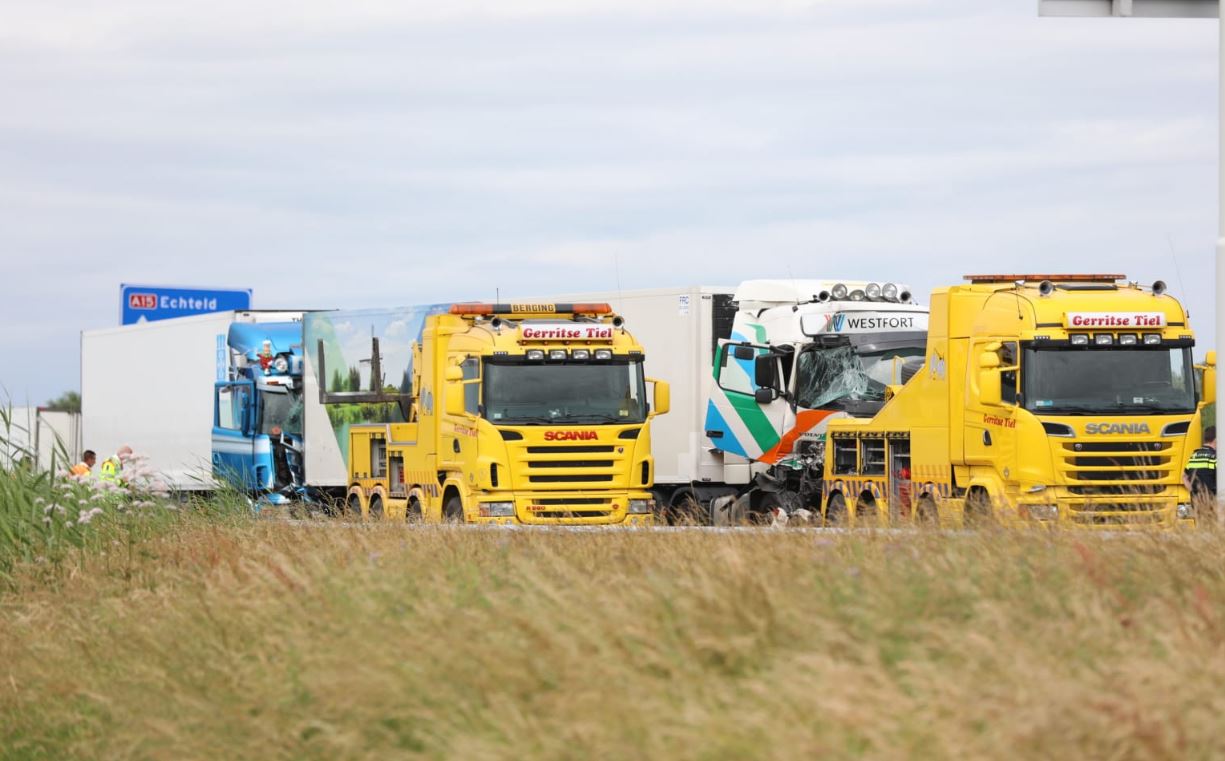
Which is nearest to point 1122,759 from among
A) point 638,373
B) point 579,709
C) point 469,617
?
point 579,709

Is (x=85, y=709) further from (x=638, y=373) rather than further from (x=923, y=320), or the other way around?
(x=923, y=320)

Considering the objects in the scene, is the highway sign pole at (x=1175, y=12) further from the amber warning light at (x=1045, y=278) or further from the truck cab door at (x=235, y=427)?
the truck cab door at (x=235, y=427)

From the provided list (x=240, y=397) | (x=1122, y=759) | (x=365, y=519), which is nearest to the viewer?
(x=1122, y=759)

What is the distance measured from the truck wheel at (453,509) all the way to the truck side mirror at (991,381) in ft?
23.0

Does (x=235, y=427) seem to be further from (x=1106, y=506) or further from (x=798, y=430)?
(x=1106, y=506)

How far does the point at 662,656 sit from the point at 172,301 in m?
36.2

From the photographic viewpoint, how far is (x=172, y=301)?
1663 inches

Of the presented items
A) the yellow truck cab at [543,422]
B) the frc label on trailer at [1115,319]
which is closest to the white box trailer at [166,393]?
the yellow truck cab at [543,422]

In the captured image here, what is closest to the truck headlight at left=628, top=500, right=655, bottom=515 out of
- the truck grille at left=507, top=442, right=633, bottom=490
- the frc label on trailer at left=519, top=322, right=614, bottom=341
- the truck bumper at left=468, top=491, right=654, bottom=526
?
the truck bumper at left=468, top=491, right=654, bottom=526

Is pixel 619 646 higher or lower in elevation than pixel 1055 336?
lower

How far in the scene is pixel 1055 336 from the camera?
63.3 ft

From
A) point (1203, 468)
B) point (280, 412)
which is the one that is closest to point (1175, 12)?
point (1203, 468)

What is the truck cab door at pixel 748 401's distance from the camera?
25812 mm

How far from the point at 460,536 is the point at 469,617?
439 centimetres
